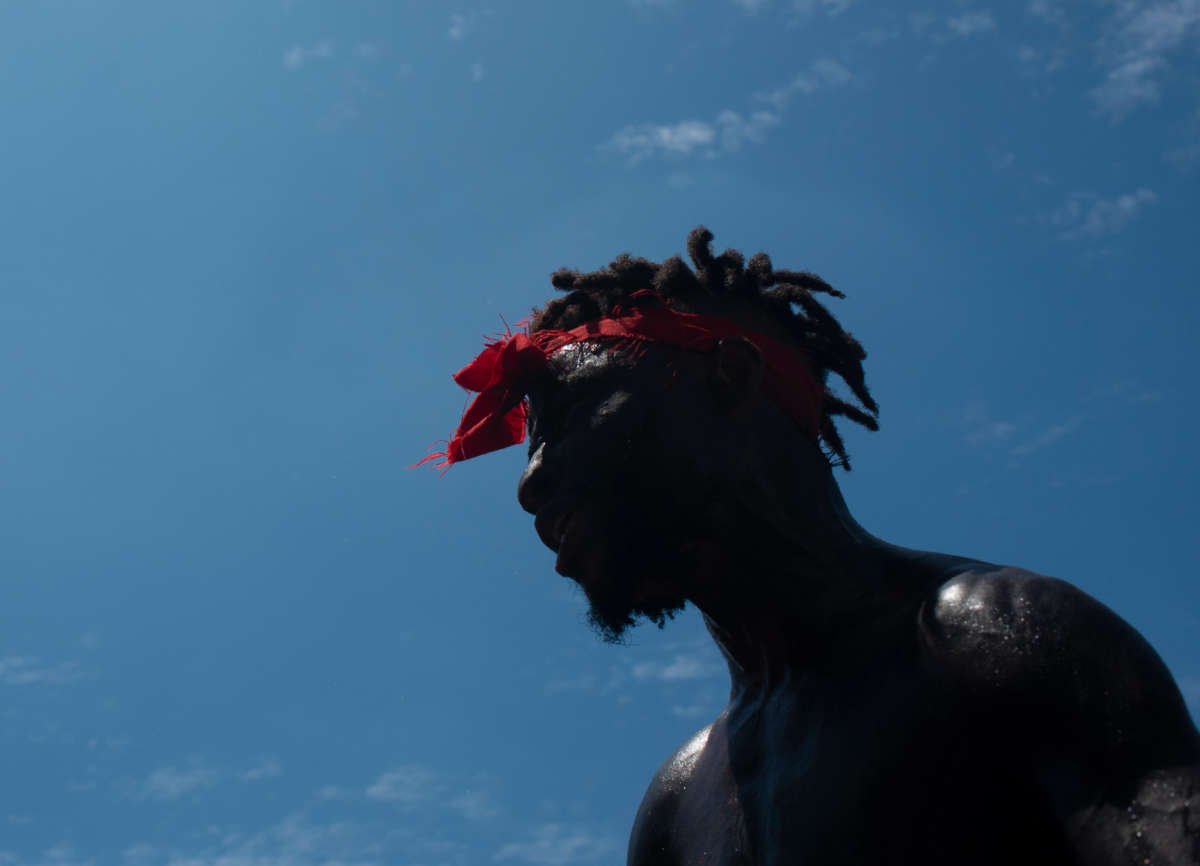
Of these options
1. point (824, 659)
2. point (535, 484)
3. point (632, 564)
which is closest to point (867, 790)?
point (824, 659)

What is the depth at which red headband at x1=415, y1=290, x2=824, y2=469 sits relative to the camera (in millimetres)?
4871

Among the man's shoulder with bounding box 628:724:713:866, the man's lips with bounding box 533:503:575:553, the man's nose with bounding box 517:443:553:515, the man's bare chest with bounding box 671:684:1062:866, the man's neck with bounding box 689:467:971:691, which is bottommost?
the man's bare chest with bounding box 671:684:1062:866

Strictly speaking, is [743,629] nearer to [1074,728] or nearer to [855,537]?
[855,537]

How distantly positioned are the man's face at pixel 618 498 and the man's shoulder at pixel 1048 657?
1.01 m

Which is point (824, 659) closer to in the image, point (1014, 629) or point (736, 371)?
point (1014, 629)

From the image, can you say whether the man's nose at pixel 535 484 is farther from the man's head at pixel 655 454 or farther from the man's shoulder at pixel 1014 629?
the man's shoulder at pixel 1014 629

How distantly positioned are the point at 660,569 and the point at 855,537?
67 cm

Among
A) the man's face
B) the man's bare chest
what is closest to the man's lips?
the man's face

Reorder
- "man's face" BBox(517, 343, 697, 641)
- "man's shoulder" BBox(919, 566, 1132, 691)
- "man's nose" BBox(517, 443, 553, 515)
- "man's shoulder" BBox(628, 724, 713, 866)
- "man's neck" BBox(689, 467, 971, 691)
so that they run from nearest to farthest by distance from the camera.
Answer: "man's shoulder" BBox(919, 566, 1132, 691) → "man's neck" BBox(689, 467, 971, 691) → "man's face" BBox(517, 343, 697, 641) → "man's nose" BBox(517, 443, 553, 515) → "man's shoulder" BBox(628, 724, 713, 866)

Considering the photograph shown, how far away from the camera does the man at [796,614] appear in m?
3.41

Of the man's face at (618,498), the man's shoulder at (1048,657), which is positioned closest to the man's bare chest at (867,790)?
the man's shoulder at (1048,657)

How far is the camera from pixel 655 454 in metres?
4.55

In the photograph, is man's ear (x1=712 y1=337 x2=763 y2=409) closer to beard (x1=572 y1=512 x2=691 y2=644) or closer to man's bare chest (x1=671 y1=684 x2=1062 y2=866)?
beard (x1=572 y1=512 x2=691 y2=644)

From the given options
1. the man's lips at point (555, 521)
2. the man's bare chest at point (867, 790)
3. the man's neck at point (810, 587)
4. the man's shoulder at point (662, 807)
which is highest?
the man's lips at point (555, 521)
